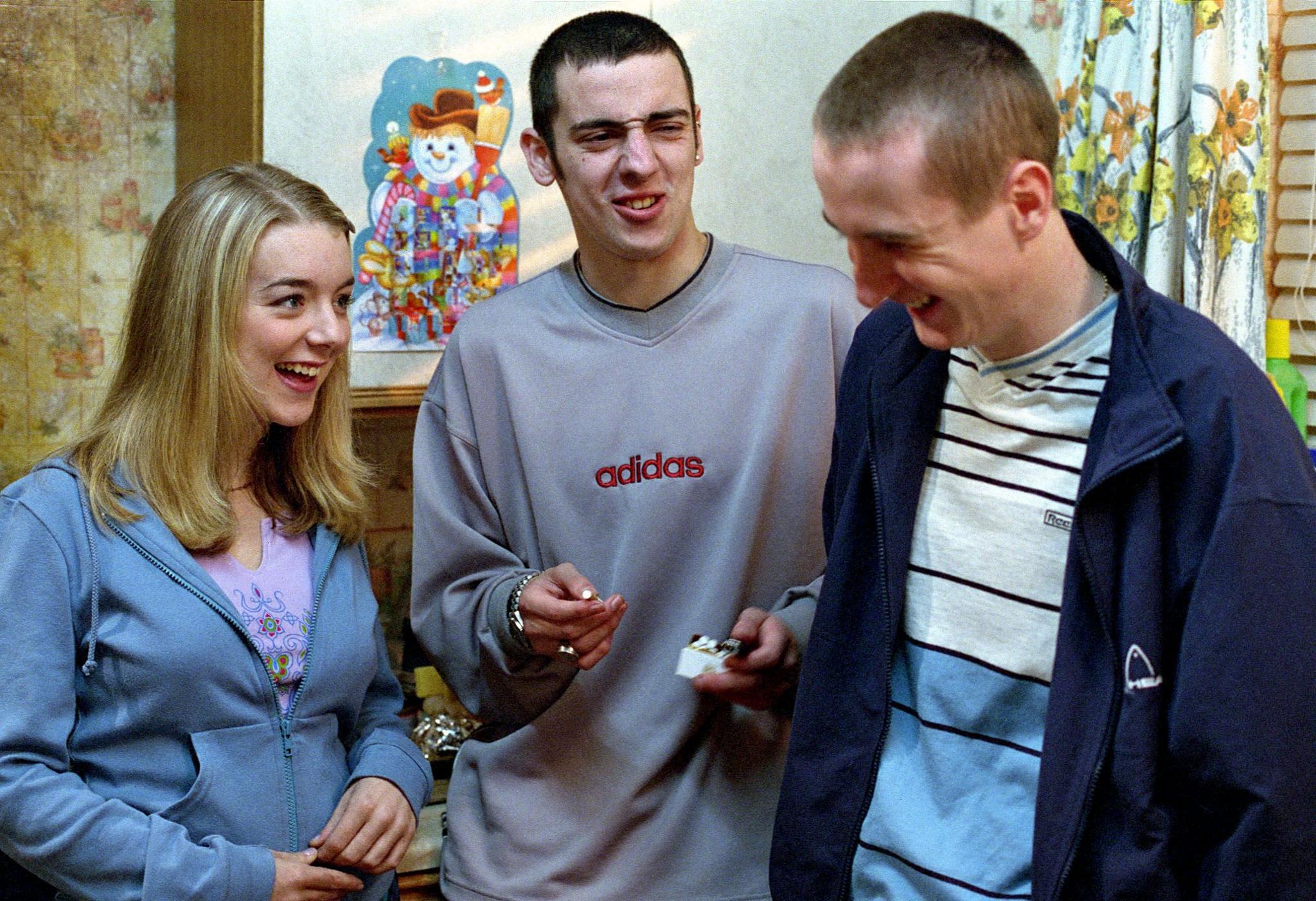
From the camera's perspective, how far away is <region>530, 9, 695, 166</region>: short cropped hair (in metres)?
1.83

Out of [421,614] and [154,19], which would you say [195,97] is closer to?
[154,19]

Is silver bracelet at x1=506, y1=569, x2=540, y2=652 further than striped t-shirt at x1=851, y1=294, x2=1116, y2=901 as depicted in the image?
Yes

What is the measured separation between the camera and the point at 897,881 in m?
1.31

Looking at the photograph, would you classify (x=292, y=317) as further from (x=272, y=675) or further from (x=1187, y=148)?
(x=1187, y=148)

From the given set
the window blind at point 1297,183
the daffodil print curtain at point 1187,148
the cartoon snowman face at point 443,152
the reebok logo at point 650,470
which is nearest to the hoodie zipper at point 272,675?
the reebok logo at point 650,470

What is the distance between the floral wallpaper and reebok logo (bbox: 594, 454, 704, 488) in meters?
1.20

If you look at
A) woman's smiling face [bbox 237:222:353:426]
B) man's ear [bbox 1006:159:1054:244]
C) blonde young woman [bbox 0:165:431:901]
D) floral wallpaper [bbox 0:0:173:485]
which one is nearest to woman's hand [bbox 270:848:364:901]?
blonde young woman [bbox 0:165:431:901]

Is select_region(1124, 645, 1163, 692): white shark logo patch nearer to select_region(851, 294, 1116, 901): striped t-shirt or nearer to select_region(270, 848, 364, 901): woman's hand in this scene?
select_region(851, 294, 1116, 901): striped t-shirt

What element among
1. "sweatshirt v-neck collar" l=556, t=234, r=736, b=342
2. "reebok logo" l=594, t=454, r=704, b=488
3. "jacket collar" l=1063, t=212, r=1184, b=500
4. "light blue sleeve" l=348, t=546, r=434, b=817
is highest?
"sweatshirt v-neck collar" l=556, t=234, r=736, b=342

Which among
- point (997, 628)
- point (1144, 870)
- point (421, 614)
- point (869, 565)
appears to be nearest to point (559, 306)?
point (421, 614)

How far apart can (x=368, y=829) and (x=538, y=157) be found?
0.99 metres

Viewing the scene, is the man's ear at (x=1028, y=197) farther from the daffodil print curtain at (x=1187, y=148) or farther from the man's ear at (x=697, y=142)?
the daffodil print curtain at (x=1187, y=148)

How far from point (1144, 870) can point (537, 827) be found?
0.93 metres

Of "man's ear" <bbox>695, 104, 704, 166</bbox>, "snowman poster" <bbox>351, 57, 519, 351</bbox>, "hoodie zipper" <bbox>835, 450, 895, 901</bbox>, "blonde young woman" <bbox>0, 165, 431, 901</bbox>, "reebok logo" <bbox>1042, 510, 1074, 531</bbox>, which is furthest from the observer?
"snowman poster" <bbox>351, 57, 519, 351</bbox>
